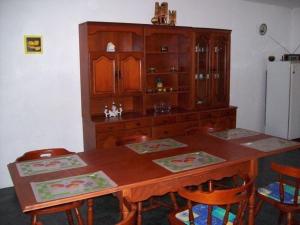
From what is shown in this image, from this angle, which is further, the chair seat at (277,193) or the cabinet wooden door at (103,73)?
the cabinet wooden door at (103,73)

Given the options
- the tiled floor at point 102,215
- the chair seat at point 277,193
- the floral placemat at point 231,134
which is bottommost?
the tiled floor at point 102,215

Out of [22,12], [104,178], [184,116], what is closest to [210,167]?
[104,178]

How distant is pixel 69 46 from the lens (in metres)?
3.87

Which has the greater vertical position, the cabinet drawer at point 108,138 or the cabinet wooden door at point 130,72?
the cabinet wooden door at point 130,72

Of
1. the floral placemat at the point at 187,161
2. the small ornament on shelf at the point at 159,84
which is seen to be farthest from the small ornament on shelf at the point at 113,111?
the floral placemat at the point at 187,161

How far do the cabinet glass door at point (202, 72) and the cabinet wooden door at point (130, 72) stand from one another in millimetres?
944

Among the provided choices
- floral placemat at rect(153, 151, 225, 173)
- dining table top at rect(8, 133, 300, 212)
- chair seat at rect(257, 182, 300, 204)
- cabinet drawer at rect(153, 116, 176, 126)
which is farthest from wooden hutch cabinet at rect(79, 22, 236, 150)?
chair seat at rect(257, 182, 300, 204)

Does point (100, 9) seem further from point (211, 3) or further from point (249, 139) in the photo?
point (249, 139)

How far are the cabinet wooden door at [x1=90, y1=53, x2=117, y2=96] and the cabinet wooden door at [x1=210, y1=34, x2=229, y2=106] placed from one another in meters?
1.62

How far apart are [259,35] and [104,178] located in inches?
188

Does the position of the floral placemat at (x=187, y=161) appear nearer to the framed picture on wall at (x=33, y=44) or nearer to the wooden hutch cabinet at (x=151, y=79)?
the wooden hutch cabinet at (x=151, y=79)

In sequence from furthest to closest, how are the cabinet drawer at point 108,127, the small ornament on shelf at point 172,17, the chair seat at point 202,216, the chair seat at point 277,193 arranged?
the small ornament on shelf at point 172,17
the cabinet drawer at point 108,127
the chair seat at point 277,193
the chair seat at point 202,216

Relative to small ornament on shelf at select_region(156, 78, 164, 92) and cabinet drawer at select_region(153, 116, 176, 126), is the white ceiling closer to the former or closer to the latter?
small ornament on shelf at select_region(156, 78, 164, 92)

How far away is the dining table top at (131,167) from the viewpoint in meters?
1.77
